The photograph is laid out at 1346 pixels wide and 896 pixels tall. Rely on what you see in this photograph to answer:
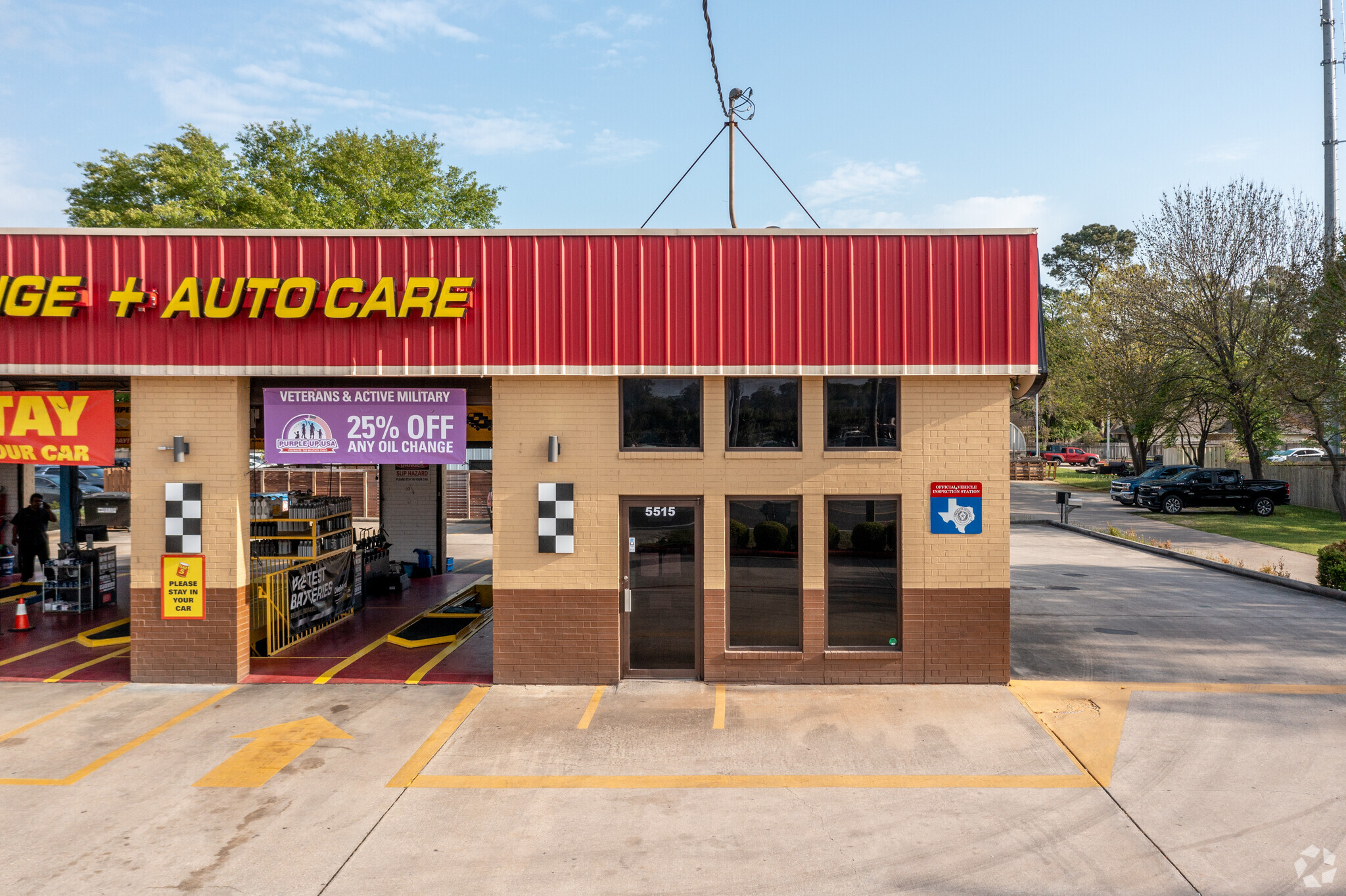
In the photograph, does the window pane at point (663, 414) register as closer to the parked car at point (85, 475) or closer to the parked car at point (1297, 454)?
the parked car at point (85, 475)

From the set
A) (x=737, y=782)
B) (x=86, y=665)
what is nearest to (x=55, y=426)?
(x=86, y=665)

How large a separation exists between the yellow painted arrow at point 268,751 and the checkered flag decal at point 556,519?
121 inches

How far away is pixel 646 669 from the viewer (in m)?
9.99

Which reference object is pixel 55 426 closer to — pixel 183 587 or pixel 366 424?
pixel 183 587

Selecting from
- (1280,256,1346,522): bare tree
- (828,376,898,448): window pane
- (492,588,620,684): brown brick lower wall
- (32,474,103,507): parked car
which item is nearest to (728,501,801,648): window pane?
(828,376,898,448): window pane

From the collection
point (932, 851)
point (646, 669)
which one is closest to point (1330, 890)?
point (932, 851)

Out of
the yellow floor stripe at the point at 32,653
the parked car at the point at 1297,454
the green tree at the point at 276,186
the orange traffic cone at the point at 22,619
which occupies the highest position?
the green tree at the point at 276,186

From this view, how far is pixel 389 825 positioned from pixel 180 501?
A: 19.4 feet

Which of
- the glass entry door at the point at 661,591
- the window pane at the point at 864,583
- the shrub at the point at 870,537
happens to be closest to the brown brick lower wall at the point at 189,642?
the glass entry door at the point at 661,591

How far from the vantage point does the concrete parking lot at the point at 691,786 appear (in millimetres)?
5590

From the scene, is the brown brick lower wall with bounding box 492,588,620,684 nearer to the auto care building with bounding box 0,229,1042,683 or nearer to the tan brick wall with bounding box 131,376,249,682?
the auto care building with bounding box 0,229,1042,683

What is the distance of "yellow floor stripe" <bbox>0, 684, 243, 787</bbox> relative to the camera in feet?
23.2

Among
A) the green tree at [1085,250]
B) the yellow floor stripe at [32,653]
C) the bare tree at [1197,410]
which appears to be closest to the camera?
the yellow floor stripe at [32,653]

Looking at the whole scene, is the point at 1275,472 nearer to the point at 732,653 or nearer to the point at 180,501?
the point at 732,653
